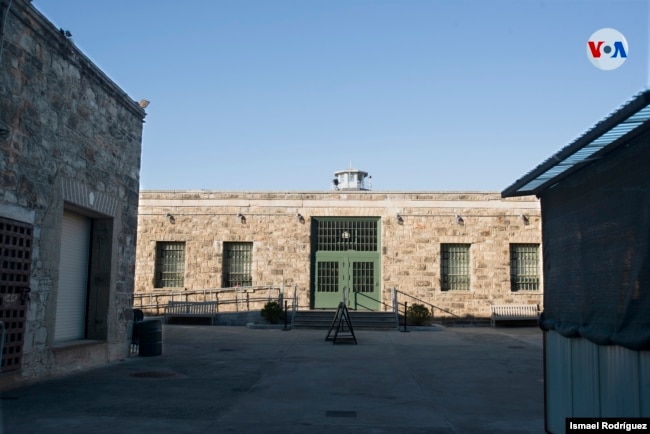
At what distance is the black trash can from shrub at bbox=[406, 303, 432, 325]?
11884mm

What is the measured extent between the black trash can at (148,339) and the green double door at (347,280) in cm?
1148

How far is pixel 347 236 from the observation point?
25.2m

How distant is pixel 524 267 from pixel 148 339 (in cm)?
1677

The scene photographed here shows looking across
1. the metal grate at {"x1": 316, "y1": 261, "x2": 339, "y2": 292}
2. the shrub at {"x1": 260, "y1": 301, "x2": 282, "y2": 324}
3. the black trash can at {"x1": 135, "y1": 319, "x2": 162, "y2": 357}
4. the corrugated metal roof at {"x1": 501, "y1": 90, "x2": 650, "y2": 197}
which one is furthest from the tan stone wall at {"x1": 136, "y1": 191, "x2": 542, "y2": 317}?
the corrugated metal roof at {"x1": 501, "y1": 90, "x2": 650, "y2": 197}

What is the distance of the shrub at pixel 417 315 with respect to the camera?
23391 millimetres

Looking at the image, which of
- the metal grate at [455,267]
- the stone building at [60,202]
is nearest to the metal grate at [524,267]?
the metal grate at [455,267]

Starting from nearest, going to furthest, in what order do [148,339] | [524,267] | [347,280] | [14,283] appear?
[14,283], [148,339], [347,280], [524,267]

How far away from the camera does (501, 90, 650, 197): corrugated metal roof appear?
4266mm

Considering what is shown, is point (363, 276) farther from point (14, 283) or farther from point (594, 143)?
point (594, 143)

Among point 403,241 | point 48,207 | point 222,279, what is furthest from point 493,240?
point 48,207

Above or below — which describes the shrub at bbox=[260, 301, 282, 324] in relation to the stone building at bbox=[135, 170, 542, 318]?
below

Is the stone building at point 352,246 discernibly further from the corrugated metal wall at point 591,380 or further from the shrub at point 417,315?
the corrugated metal wall at point 591,380

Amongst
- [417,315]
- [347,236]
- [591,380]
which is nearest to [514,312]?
[417,315]

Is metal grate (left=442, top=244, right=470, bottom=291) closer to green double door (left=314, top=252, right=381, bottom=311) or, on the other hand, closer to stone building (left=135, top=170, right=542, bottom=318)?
stone building (left=135, top=170, right=542, bottom=318)
